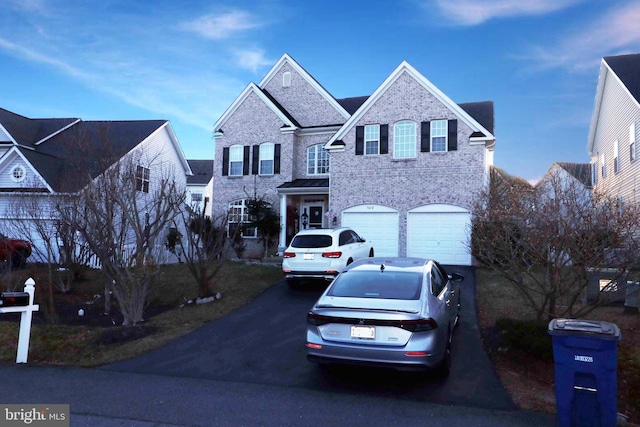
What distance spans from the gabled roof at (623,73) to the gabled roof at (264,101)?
45.6 feet

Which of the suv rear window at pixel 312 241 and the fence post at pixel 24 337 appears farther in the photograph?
the suv rear window at pixel 312 241

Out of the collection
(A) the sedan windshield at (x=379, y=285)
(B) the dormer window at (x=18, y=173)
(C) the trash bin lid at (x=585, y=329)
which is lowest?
(C) the trash bin lid at (x=585, y=329)

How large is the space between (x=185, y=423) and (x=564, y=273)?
5.85m

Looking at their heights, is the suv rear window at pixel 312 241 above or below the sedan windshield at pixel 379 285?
above

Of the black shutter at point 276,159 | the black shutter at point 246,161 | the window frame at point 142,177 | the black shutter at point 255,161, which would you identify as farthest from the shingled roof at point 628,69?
the window frame at point 142,177

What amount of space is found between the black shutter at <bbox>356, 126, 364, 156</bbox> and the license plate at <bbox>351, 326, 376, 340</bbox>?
14147 mm

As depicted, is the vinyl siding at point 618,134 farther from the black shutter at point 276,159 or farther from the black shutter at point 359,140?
the black shutter at point 276,159

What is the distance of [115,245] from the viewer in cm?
1004

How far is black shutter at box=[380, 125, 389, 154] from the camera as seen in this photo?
1886cm

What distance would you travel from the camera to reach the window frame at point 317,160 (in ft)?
73.7

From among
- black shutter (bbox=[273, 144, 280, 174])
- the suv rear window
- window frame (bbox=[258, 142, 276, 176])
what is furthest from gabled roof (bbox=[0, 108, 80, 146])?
the suv rear window

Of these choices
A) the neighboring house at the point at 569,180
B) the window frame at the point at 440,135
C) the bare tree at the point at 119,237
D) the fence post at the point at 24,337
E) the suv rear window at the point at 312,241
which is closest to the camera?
the fence post at the point at 24,337

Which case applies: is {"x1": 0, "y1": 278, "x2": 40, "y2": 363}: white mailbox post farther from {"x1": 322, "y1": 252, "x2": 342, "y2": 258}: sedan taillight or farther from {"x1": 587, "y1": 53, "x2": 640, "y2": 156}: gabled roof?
{"x1": 587, "y1": 53, "x2": 640, "y2": 156}: gabled roof

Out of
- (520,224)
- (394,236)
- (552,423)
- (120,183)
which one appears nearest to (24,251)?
(120,183)
